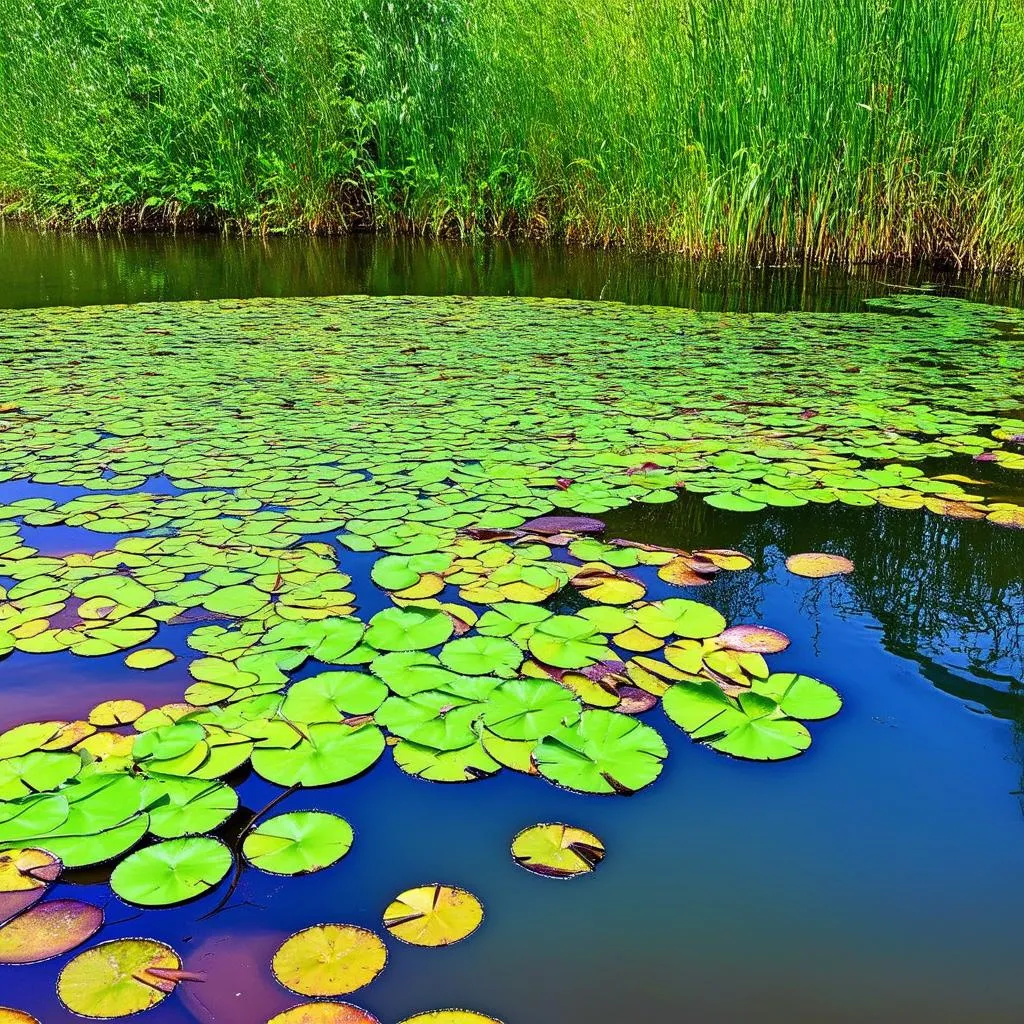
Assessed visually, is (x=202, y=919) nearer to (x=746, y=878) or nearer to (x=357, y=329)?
(x=746, y=878)

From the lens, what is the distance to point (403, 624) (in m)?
1.32

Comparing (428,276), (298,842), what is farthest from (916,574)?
(428,276)

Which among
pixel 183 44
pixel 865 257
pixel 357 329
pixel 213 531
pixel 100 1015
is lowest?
pixel 100 1015

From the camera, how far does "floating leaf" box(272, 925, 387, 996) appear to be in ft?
2.49

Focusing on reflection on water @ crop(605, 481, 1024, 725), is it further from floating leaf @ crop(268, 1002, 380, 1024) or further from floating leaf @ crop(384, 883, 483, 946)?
floating leaf @ crop(268, 1002, 380, 1024)

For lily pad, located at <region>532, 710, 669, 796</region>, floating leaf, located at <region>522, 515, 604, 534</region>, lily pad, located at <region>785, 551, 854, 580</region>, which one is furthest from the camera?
floating leaf, located at <region>522, 515, 604, 534</region>

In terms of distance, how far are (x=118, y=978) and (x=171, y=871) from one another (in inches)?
4.7

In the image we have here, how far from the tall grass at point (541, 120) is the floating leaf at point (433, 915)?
4.11 metres

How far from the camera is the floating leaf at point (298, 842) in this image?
2.93ft

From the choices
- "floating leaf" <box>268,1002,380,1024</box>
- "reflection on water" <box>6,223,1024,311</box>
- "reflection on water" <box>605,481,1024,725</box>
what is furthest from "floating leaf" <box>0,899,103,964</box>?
"reflection on water" <box>6,223,1024,311</box>

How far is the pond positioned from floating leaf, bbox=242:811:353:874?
0.4 inches

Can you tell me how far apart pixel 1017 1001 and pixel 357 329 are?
10.5 feet

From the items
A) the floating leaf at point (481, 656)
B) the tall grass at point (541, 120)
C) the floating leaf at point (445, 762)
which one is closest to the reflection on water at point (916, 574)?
the floating leaf at point (481, 656)

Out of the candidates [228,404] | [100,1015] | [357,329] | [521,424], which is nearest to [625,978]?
[100,1015]
